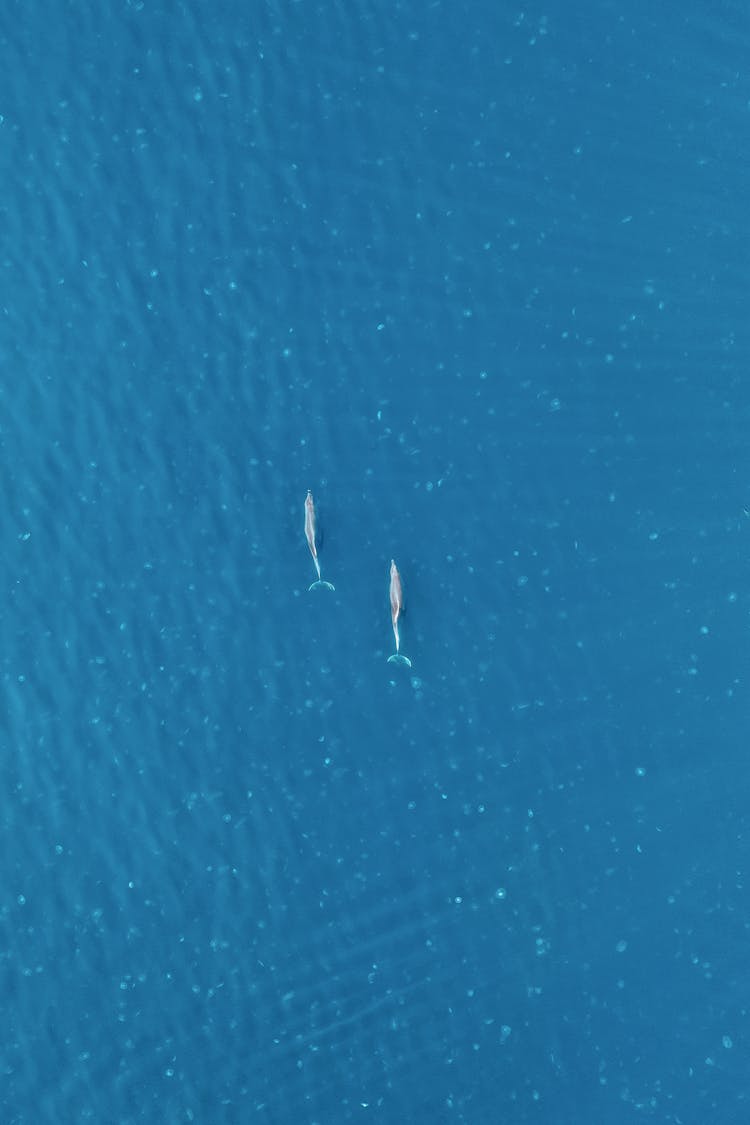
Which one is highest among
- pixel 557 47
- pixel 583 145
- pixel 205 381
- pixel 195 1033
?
pixel 557 47

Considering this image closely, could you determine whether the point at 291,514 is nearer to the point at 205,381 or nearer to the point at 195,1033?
the point at 205,381

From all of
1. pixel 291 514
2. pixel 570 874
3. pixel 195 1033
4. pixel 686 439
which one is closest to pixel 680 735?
pixel 570 874

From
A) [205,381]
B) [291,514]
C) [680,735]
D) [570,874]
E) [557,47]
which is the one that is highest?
[557,47]

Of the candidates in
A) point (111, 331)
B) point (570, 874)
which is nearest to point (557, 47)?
point (111, 331)

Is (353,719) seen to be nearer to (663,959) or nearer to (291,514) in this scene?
(291,514)

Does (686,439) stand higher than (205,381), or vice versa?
(205,381)

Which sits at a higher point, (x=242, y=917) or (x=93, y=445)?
(x=93, y=445)
